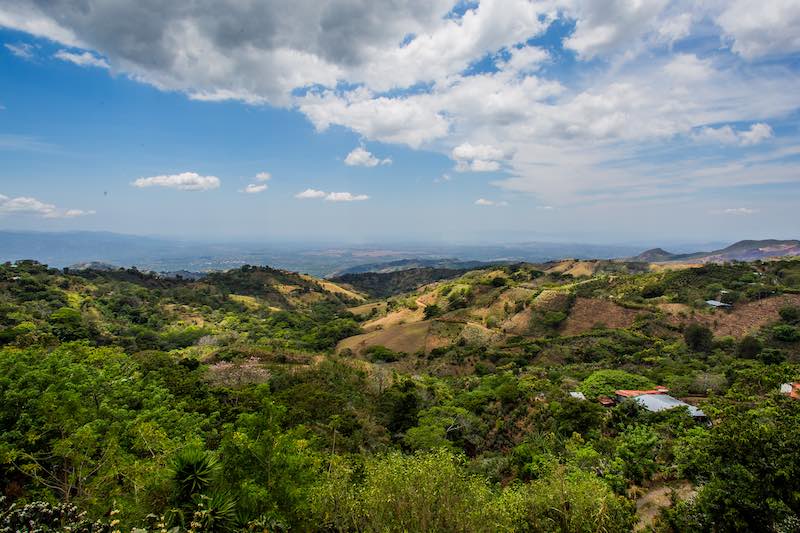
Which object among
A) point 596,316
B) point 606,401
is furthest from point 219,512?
point 596,316

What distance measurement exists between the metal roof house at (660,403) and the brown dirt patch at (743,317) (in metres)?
35.9

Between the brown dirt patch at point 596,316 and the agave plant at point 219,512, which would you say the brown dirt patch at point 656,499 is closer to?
the agave plant at point 219,512

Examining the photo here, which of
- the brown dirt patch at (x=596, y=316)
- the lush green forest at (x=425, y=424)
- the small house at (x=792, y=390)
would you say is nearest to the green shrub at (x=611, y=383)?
the lush green forest at (x=425, y=424)

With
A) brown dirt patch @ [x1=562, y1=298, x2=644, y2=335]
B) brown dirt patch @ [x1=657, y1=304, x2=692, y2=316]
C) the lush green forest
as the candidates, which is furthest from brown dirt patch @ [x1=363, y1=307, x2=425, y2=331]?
brown dirt patch @ [x1=657, y1=304, x2=692, y2=316]

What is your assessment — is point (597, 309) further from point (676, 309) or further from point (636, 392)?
point (636, 392)

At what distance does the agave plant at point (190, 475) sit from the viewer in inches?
419

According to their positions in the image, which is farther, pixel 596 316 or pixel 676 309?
pixel 596 316

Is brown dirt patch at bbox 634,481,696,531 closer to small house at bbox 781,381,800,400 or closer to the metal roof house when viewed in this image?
small house at bbox 781,381,800,400

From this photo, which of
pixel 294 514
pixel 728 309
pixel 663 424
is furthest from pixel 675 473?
pixel 728 309

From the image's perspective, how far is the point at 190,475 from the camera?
10.6 meters

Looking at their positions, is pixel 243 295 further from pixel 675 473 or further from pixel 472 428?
pixel 675 473

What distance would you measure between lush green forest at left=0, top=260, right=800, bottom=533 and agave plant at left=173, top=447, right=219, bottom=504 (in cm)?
5

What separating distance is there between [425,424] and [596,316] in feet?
170

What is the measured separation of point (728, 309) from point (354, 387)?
58.4 metres
